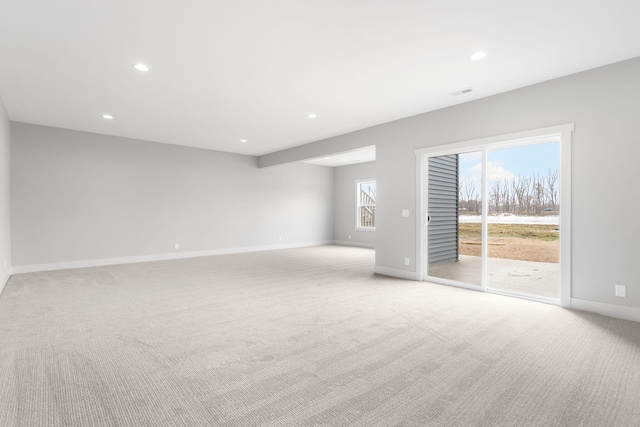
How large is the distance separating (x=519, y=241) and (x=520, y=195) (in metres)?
0.67

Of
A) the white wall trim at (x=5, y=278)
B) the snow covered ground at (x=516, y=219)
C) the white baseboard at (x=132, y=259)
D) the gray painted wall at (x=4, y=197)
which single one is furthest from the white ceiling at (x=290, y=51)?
the white baseboard at (x=132, y=259)

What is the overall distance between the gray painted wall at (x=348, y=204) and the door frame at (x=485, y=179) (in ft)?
15.0

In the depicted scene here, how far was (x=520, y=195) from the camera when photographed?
13.9 ft

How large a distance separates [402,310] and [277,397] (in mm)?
2032

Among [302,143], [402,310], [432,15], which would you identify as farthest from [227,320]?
[302,143]

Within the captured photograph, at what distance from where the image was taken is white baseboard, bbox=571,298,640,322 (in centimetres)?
322

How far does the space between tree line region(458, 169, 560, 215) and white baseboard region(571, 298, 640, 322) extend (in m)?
1.08

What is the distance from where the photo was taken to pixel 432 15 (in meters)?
2.50

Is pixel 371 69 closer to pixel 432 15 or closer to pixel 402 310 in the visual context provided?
pixel 432 15

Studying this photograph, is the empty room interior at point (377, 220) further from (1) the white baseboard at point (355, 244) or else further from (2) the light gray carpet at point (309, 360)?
(1) the white baseboard at point (355, 244)

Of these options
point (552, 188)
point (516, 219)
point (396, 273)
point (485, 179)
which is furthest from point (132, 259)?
point (552, 188)

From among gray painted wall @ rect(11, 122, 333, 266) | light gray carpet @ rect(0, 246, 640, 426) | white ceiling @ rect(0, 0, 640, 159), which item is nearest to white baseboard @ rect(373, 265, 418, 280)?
light gray carpet @ rect(0, 246, 640, 426)

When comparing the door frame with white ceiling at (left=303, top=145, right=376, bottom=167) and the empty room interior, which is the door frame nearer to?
the empty room interior

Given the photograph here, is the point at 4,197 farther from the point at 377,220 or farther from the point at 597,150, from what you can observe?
the point at 597,150
